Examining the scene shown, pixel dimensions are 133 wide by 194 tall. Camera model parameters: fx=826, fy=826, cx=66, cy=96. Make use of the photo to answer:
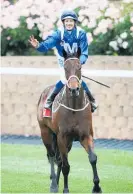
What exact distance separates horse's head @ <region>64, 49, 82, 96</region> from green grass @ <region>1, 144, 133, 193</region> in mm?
1628

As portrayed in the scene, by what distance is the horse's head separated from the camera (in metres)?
10.6

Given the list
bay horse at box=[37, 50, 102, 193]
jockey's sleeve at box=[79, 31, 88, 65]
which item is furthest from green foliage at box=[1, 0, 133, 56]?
bay horse at box=[37, 50, 102, 193]

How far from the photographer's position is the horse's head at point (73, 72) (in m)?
10.6

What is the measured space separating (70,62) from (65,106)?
716mm

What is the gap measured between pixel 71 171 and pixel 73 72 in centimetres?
332

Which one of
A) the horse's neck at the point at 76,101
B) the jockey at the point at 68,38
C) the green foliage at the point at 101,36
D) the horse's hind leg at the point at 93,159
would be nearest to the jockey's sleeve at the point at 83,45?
the jockey at the point at 68,38

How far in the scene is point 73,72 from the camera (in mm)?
10633

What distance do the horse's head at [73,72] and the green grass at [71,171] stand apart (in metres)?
1.63

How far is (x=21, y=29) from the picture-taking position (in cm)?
2073

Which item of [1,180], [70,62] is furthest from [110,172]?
[70,62]

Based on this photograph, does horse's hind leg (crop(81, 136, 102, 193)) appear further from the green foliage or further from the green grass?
the green foliage

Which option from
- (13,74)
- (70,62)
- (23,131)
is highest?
(70,62)

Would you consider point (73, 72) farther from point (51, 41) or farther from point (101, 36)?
point (101, 36)

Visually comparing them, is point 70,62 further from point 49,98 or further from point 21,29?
point 21,29
